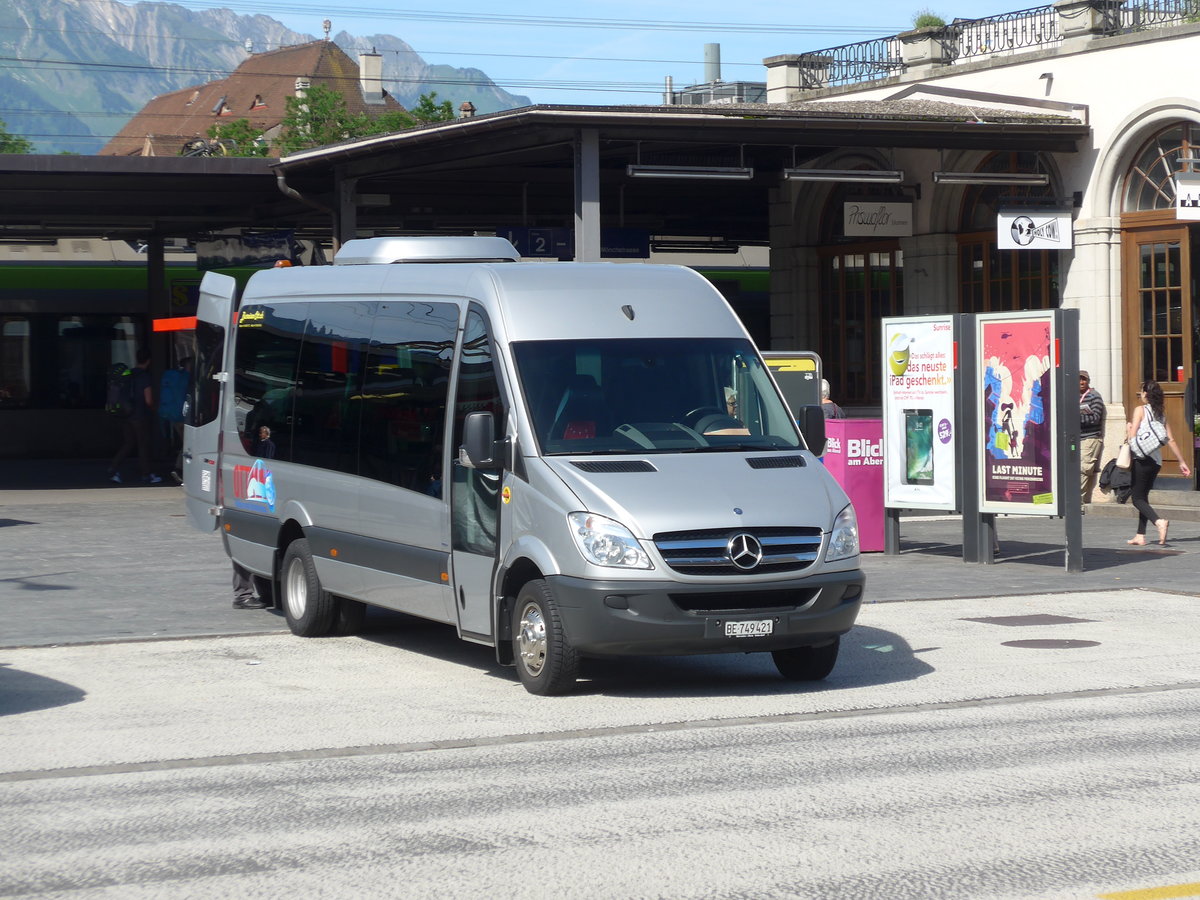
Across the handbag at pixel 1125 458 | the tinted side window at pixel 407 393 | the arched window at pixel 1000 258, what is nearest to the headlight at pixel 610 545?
the tinted side window at pixel 407 393

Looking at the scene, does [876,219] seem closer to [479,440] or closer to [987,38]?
[987,38]

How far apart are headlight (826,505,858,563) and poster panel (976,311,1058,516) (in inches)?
246

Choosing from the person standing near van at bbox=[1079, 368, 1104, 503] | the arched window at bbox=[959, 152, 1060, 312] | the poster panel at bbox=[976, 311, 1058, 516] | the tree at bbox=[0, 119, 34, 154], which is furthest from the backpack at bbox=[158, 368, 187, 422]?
the tree at bbox=[0, 119, 34, 154]

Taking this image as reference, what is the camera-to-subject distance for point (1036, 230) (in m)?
22.9

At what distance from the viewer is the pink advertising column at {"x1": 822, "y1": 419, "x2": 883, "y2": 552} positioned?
1741 cm

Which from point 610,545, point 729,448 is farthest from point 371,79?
point 610,545

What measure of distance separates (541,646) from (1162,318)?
50.5 ft

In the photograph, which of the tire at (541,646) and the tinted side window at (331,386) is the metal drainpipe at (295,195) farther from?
the tire at (541,646)

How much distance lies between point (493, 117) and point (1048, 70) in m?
8.75

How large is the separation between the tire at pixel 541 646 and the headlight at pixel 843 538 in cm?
152

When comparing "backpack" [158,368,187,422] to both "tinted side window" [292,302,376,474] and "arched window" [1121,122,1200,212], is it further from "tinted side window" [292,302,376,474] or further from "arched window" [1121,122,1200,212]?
"tinted side window" [292,302,376,474]

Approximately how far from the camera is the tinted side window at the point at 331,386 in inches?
450

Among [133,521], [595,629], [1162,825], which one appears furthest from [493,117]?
[1162,825]

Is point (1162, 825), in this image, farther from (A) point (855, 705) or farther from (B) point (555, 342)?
(B) point (555, 342)
